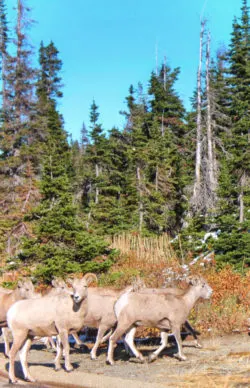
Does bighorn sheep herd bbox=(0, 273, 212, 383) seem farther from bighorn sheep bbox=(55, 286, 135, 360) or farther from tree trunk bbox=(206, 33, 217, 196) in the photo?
tree trunk bbox=(206, 33, 217, 196)

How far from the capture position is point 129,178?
107ft

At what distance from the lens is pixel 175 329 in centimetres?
944

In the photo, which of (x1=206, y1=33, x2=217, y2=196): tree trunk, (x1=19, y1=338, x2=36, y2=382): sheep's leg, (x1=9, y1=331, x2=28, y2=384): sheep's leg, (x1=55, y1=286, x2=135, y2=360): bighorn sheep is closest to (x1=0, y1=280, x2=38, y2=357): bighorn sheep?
(x1=55, y1=286, x2=135, y2=360): bighorn sheep

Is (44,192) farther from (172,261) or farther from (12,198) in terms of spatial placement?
(12,198)

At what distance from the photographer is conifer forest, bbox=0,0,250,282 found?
18.6 m

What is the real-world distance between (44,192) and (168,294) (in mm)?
10095

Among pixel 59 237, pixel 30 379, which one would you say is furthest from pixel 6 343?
pixel 59 237

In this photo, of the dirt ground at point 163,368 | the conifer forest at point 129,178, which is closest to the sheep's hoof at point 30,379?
the dirt ground at point 163,368

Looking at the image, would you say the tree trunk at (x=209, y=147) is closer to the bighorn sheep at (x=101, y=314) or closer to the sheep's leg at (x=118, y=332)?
the bighorn sheep at (x=101, y=314)

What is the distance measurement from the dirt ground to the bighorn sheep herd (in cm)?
28

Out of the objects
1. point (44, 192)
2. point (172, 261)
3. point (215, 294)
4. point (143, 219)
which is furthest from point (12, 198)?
point (215, 294)

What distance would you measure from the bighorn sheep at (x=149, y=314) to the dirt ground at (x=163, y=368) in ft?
1.23

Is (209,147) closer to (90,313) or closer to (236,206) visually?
(236,206)

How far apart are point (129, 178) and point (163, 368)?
79.5 ft
